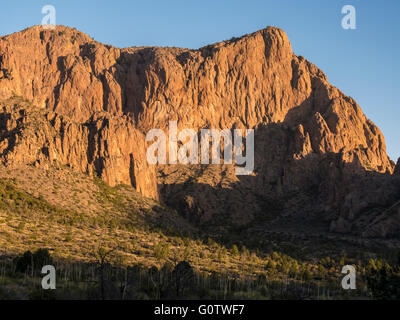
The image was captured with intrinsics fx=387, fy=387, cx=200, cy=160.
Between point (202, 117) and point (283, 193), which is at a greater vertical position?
point (202, 117)

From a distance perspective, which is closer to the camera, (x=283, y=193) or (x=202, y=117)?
(x=283, y=193)

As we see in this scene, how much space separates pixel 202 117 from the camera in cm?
15712

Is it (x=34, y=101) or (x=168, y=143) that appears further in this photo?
(x=168, y=143)

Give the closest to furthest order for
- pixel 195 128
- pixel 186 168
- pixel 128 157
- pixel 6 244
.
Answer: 1. pixel 6 244
2. pixel 128 157
3. pixel 186 168
4. pixel 195 128

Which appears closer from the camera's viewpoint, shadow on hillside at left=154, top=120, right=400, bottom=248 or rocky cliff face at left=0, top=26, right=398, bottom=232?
shadow on hillside at left=154, top=120, right=400, bottom=248

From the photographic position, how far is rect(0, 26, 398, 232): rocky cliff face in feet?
384

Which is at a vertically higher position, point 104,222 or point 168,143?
point 168,143

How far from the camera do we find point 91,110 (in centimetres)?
14350

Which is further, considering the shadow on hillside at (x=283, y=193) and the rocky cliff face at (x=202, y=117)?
the rocky cliff face at (x=202, y=117)

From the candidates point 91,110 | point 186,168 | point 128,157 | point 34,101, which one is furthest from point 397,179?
point 34,101

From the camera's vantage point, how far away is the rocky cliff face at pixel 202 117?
384ft

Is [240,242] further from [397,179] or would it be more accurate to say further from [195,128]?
[195,128]

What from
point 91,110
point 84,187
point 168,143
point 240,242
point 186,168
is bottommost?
point 240,242

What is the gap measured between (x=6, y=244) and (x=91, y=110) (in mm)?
96318
